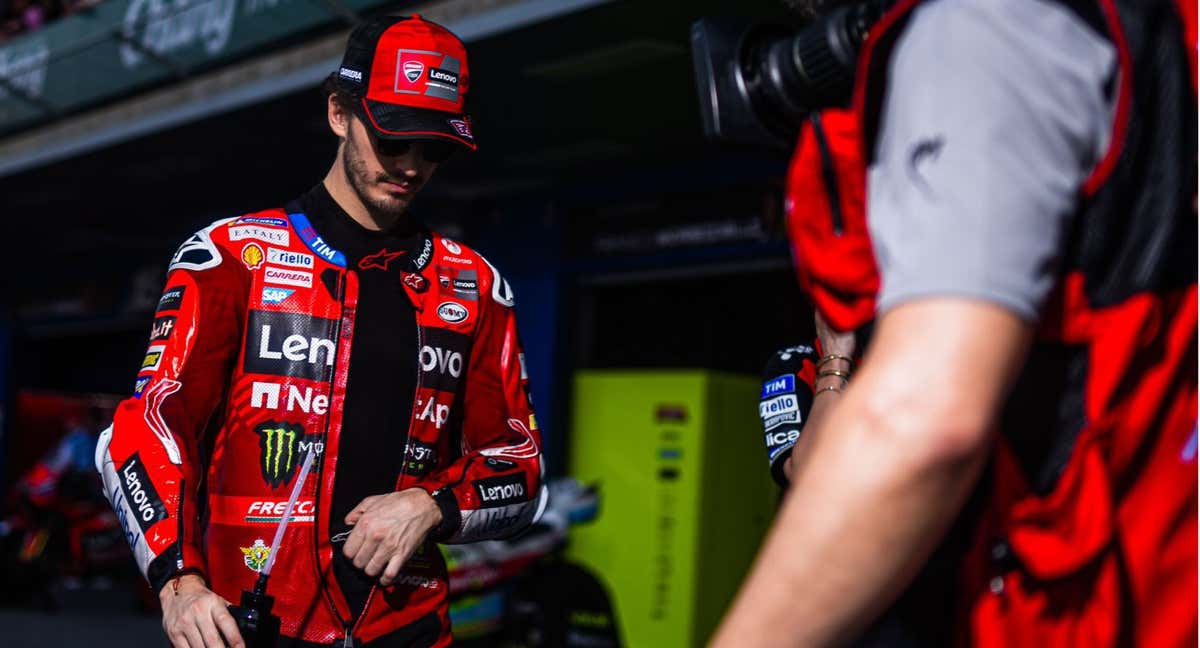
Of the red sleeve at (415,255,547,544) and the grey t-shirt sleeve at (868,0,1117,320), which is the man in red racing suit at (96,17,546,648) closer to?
the red sleeve at (415,255,547,544)

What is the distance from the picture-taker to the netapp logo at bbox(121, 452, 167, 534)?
197cm

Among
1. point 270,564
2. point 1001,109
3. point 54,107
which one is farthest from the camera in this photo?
point 54,107

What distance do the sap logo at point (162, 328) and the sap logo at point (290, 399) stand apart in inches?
6.8

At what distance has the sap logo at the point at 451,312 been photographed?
7.67 feet

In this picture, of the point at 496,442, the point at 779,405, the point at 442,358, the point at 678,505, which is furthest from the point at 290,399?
the point at 678,505

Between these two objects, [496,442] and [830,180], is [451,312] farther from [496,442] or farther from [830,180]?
[830,180]

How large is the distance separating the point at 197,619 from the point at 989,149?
57.8 inches

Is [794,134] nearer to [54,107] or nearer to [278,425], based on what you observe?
[278,425]

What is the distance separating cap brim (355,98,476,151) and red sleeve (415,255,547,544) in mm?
328

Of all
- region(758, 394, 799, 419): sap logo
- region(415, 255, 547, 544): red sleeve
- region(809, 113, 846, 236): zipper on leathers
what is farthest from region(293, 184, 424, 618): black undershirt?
region(809, 113, 846, 236): zipper on leathers

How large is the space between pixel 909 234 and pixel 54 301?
667 inches

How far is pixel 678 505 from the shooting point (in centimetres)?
877

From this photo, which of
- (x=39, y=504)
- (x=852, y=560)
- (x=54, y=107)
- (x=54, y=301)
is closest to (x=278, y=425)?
(x=852, y=560)

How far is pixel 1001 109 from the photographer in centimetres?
81
